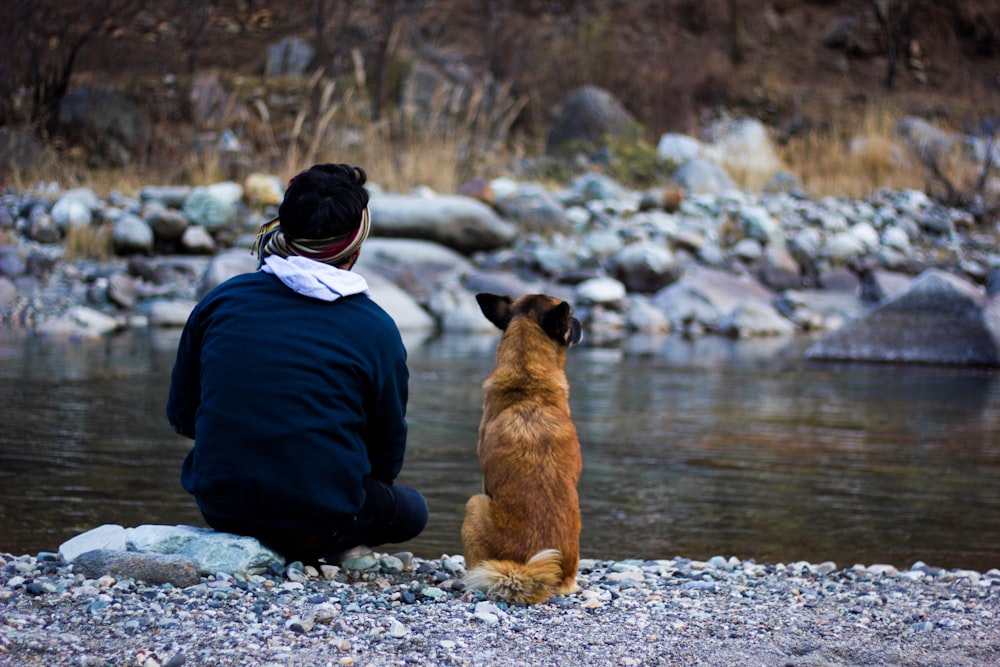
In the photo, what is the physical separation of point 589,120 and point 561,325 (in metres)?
17.1

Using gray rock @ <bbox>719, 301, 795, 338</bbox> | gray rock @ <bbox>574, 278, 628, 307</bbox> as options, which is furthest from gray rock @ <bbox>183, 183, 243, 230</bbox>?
gray rock @ <bbox>719, 301, 795, 338</bbox>

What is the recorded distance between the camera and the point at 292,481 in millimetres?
3320

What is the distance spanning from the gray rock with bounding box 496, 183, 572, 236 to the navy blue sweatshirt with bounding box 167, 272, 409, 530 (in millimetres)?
12322

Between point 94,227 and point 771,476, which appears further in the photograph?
point 94,227

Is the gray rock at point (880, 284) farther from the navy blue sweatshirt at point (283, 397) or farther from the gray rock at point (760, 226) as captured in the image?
the navy blue sweatshirt at point (283, 397)

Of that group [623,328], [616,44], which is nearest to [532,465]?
[623,328]

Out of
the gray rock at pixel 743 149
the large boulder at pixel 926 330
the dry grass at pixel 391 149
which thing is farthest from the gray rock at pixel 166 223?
the gray rock at pixel 743 149

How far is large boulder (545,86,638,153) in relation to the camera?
2028cm

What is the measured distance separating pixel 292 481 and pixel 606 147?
55.2ft

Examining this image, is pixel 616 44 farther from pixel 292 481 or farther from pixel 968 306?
pixel 292 481

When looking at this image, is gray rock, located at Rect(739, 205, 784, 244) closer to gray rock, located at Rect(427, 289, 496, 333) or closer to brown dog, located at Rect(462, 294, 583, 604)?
Result: gray rock, located at Rect(427, 289, 496, 333)

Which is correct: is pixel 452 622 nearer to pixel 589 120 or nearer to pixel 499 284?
pixel 499 284

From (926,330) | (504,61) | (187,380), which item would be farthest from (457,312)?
(504,61)

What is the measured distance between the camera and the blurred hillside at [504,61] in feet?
56.4
